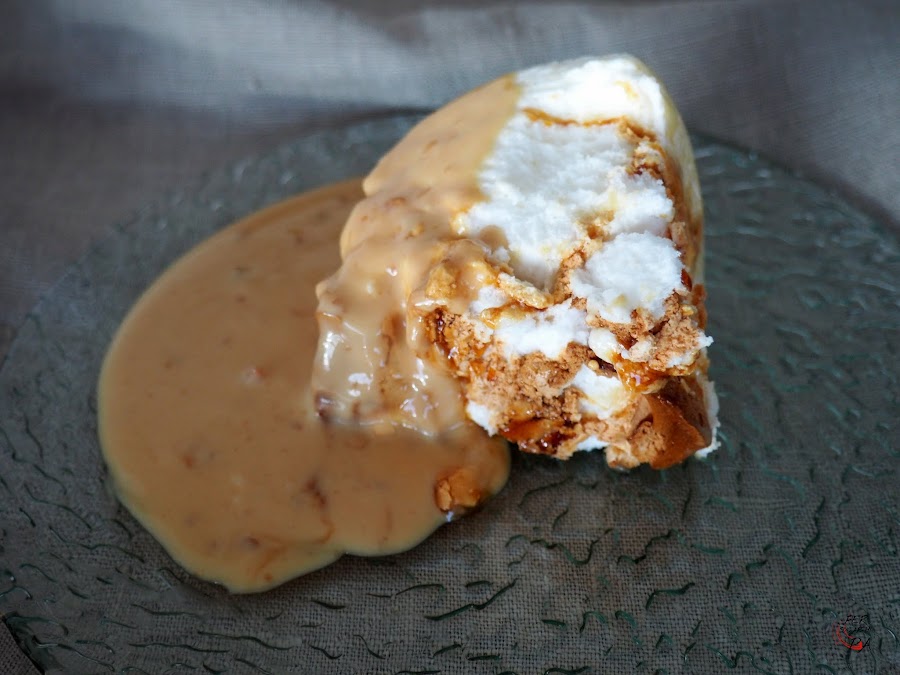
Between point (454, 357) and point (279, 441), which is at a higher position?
point (454, 357)

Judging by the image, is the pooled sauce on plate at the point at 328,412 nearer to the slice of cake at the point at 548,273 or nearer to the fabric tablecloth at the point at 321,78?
the slice of cake at the point at 548,273

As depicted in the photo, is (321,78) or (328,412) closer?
(328,412)

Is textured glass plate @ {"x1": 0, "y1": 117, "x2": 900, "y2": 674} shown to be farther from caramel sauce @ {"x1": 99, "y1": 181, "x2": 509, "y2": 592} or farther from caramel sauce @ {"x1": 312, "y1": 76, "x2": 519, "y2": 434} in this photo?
caramel sauce @ {"x1": 312, "y1": 76, "x2": 519, "y2": 434}

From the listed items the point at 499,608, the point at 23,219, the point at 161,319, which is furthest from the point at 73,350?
the point at 499,608

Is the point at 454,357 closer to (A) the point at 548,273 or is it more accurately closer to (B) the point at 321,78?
(A) the point at 548,273

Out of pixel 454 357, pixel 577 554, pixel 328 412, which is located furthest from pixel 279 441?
pixel 577 554

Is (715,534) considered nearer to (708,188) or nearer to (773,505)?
(773,505)

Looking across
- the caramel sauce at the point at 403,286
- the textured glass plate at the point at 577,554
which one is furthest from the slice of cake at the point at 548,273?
the textured glass plate at the point at 577,554
